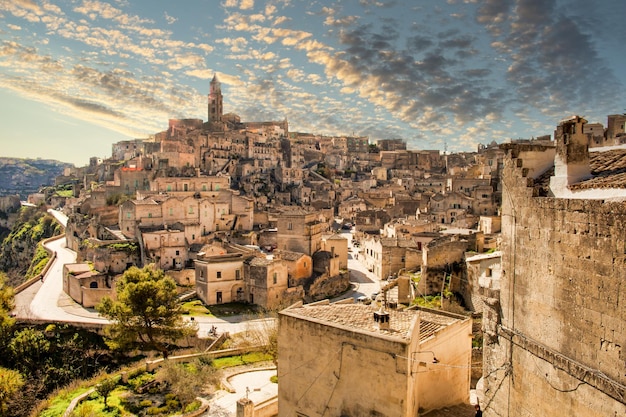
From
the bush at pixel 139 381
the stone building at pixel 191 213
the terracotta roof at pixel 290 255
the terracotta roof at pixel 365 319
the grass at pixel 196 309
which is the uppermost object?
the stone building at pixel 191 213

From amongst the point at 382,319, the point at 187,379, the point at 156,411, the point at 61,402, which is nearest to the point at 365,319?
the point at 382,319

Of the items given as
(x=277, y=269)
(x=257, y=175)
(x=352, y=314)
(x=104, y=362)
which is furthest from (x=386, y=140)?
(x=352, y=314)

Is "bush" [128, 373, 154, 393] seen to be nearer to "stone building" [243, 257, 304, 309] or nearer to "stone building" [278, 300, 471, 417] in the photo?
"stone building" [278, 300, 471, 417]

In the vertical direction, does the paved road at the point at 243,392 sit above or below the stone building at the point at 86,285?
below

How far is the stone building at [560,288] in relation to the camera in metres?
6.30

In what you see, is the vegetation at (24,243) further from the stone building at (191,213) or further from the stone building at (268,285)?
the stone building at (268,285)

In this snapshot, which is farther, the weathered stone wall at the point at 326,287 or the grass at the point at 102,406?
the weathered stone wall at the point at 326,287

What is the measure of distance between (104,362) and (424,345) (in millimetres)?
23828

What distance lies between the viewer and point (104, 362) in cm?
2808

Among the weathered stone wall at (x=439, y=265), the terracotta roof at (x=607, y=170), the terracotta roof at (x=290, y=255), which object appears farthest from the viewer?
the terracotta roof at (x=290, y=255)

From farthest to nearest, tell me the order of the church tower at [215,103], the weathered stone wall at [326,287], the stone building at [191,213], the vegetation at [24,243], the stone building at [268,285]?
the church tower at [215,103]
the vegetation at [24,243]
the stone building at [191,213]
the weathered stone wall at [326,287]
the stone building at [268,285]

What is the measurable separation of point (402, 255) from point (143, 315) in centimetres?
2212

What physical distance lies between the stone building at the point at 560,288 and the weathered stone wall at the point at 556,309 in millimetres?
16

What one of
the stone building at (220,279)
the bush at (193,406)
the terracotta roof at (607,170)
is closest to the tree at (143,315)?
the bush at (193,406)
